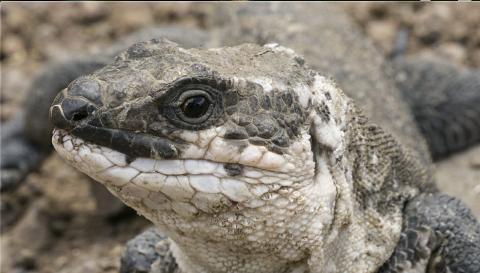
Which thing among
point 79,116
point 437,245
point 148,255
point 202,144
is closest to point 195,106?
point 202,144

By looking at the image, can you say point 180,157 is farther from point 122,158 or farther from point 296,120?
point 296,120

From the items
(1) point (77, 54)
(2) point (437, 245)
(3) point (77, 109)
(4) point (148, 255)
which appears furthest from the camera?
(1) point (77, 54)

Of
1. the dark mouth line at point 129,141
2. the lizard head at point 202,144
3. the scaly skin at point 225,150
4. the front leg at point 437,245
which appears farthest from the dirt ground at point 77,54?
the dark mouth line at point 129,141

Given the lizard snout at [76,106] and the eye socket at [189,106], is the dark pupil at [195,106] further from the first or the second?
the lizard snout at [76,106]

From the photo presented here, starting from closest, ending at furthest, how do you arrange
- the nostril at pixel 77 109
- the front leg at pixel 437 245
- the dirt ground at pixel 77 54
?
the nostril at pixel 77 109 → the front leg at pixel 437 245 → the dirt ground at pixel 77 54

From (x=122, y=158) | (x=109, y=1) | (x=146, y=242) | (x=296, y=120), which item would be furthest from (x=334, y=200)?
(x=109, y=1)

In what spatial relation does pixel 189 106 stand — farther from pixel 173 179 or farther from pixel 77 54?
pixel 77 54

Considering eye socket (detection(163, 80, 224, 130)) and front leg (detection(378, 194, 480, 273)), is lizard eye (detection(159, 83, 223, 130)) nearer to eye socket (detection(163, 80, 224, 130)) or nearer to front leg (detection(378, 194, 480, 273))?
eye socket (detection(163, 80, 224, 130))
